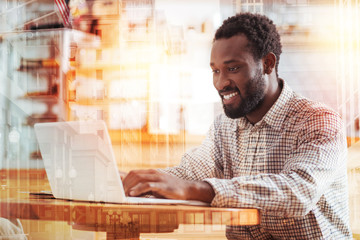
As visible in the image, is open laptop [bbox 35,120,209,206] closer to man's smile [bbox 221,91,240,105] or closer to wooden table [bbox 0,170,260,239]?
wooden table [bbox 0,170,260,239]

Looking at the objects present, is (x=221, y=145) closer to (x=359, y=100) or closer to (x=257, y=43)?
(x=257, y=43)

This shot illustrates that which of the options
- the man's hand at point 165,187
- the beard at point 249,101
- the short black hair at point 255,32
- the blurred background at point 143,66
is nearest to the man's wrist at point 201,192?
the man's hand at point 165,187

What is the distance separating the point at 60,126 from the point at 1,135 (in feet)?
5.86

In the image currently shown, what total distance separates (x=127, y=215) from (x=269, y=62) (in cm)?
86

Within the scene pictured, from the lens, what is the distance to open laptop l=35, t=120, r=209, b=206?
904mm

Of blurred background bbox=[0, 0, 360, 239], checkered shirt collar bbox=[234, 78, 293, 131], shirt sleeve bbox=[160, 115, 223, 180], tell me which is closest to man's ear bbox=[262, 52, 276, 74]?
checkered shirt collar bbox=[234, 78, 293, 131]

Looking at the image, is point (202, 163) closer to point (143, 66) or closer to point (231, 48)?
point (231, 48)

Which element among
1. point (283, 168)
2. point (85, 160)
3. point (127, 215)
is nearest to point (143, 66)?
point (283, 168)

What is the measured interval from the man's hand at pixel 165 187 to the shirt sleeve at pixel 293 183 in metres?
0.03

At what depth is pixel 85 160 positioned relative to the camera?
953 mm

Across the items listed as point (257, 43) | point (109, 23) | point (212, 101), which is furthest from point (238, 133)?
point (109, 23)

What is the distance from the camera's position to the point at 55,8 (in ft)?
10.6

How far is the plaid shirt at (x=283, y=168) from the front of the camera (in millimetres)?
967

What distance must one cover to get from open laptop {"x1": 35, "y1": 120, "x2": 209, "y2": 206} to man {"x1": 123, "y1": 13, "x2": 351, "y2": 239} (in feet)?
0.17
